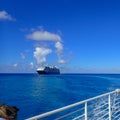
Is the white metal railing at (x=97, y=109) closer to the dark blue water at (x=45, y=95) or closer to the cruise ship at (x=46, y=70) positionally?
the dark blue water at (x=45, y=95)

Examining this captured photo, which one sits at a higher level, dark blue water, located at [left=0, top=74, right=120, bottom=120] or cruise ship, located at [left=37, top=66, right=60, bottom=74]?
cruise ship, located at [left=37, top=66, right=60, bottom=74]

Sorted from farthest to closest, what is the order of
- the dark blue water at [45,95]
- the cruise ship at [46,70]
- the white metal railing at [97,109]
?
the cruise ship at [46,70] < the dark blue water at [45,95] < the white metal railing at [97,109]

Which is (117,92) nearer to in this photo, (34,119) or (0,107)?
(0,107)

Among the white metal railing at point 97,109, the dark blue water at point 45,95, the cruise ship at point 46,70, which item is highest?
the cruise ship at point 46,70

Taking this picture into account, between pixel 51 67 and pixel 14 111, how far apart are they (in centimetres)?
12783

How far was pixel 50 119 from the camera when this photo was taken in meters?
15.8

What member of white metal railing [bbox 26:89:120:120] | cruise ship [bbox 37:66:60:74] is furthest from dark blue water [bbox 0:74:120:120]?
cruise ship [bbox 37:66:60:74]

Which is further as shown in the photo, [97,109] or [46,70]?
[46,70]

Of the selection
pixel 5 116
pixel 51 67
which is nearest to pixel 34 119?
pixel 5 116

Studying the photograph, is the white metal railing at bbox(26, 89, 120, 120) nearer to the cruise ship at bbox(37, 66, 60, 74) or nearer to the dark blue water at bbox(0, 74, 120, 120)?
the dark blue water at bbox(0, 74, 120, 120)

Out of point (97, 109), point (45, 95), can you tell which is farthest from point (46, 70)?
point (97, 109)

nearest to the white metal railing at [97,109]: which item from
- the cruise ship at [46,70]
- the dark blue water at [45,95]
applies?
the dark blue water at [45,95]

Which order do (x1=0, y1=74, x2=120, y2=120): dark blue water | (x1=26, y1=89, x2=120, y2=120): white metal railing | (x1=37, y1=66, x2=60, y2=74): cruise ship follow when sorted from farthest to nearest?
(x1=37, y1=66, x2=60, y2=74): cruise ship < (x1=0, y1=74, x2=120, y2=120): dark blue water < (x1=26, y1=89, x2=120, y2=120): white metal railing

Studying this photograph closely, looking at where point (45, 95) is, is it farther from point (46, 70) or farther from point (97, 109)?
point (46, 70)
